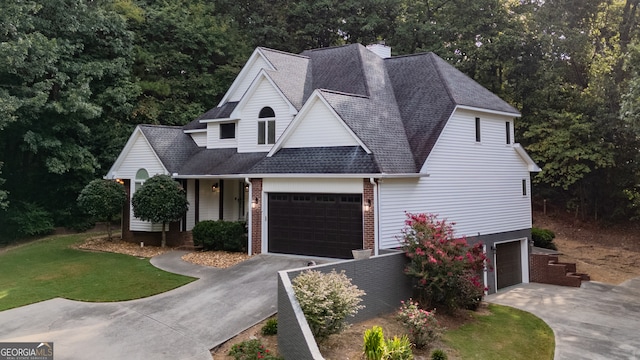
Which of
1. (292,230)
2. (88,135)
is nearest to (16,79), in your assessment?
(88,135)

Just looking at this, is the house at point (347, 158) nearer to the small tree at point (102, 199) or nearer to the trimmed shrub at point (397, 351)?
the small tree at point (102, 199)

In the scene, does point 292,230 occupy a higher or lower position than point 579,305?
higher

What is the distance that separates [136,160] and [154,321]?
1181 cm

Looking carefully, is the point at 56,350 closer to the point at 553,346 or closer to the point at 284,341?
the point at 284,341

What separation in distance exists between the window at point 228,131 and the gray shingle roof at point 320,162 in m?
4.69

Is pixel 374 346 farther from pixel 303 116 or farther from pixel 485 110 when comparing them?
pixel 485 110

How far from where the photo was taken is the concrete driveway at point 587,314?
34.1ft

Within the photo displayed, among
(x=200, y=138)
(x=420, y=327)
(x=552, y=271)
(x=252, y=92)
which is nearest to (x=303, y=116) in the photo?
(x=252, y=92)

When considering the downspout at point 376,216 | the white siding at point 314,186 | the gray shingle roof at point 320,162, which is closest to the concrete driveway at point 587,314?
the downspout at point 376,216

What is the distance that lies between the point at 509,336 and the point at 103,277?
12.4 metres

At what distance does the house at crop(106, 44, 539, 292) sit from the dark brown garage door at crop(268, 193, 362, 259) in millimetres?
38

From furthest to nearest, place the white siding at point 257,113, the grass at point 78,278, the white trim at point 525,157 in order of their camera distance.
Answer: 1. the white trim at point 525,157
2. the white siding at point 257,113
3. the grass at point 78,278

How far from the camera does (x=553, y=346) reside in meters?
10.5

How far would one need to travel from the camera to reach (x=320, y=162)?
1437cm
